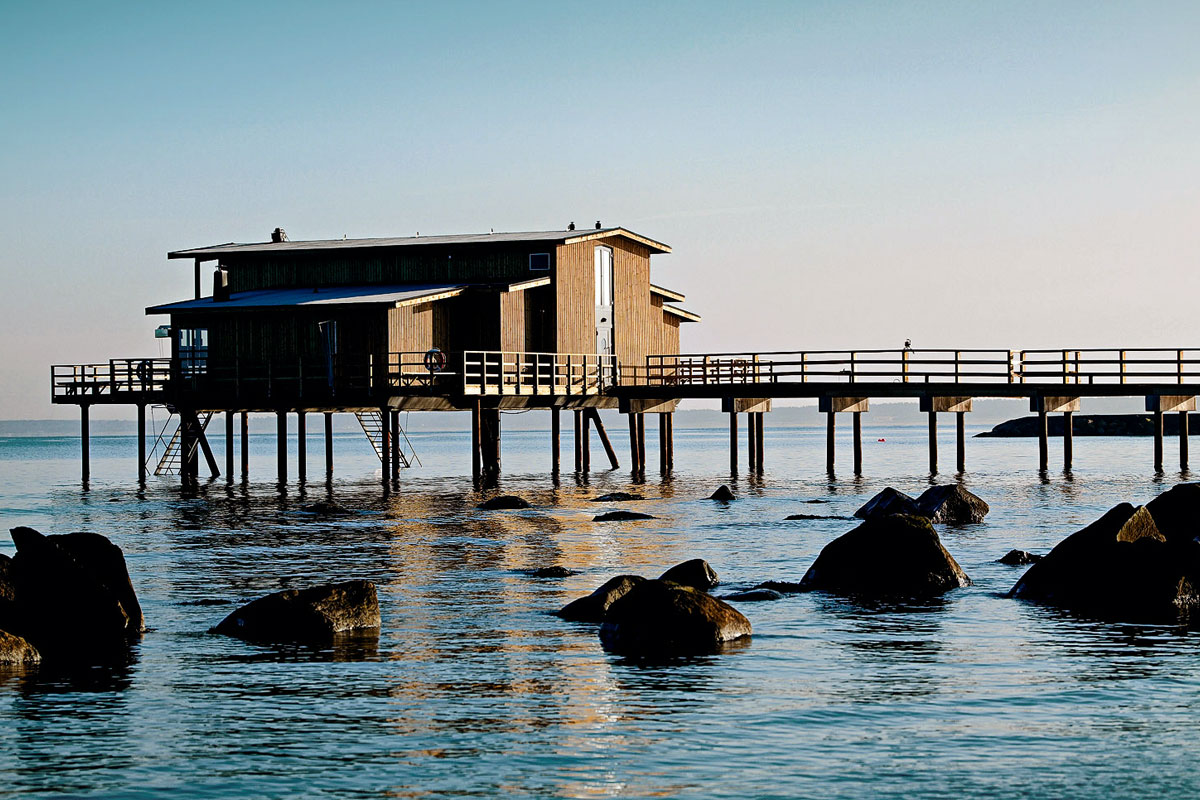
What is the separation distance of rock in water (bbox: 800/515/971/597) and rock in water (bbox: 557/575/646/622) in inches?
150

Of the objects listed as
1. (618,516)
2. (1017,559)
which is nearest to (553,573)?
(1017,559)

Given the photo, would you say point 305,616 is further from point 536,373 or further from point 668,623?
point 536,373

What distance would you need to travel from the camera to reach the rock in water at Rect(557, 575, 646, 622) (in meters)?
20.1

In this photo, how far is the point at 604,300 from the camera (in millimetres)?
52219

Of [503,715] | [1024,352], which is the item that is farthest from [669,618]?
[1024,352]

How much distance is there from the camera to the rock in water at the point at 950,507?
3359 cm

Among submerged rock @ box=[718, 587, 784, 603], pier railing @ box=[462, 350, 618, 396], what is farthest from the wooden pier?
submerged rock @ box=[718, 587, 784, 603]

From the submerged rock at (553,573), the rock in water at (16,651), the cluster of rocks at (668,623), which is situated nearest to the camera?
the rock in water at (16,651)

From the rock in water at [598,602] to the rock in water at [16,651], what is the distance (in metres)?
6.66

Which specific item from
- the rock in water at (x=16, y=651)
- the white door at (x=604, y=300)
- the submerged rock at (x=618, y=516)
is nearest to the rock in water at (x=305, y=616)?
the rock in water at (x=16, y=651)

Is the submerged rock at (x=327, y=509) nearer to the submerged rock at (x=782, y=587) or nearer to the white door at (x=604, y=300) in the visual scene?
the white door at (x=604, y=300)

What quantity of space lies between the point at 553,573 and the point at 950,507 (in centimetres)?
1224

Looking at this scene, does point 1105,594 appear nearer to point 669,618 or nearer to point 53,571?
point 669,618

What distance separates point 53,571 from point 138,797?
7947mm
